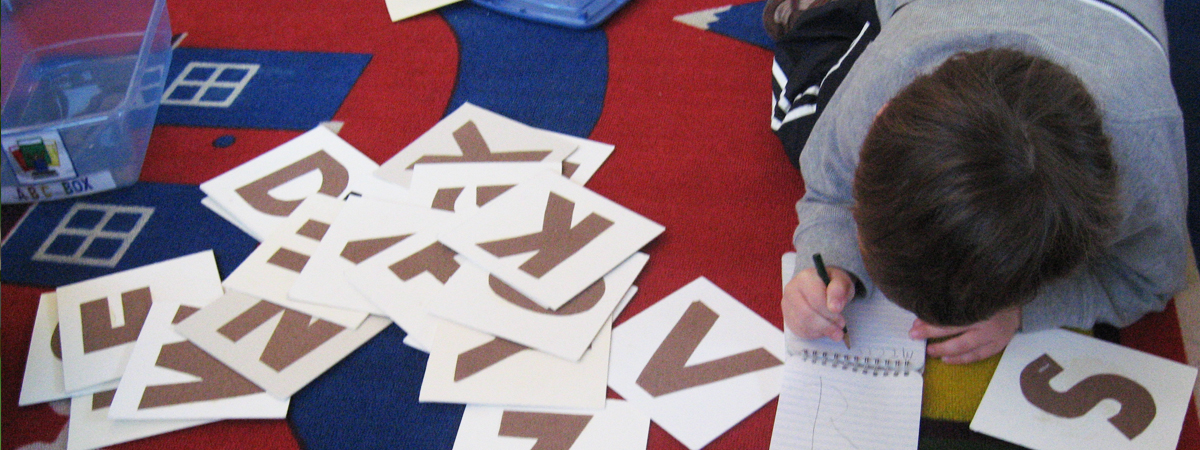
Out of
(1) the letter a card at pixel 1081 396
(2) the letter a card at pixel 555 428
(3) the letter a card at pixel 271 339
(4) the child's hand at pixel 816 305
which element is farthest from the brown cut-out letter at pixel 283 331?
(1) the letter a card at pixel 1081 396

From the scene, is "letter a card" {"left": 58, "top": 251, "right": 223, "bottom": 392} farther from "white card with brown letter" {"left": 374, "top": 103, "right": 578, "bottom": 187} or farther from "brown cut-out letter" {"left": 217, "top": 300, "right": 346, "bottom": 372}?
"white card with brown letter" {"left": 374, "top": 103, "right": 578, "bottom": 187}

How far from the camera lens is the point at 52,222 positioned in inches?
50.3

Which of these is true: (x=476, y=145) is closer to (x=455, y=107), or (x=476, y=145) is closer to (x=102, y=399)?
(x=455, y=107)

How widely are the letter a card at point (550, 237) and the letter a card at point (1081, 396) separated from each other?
1.59ft

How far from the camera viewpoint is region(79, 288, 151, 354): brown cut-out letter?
1072mm

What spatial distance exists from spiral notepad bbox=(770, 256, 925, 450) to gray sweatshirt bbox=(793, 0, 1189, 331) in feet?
0.18

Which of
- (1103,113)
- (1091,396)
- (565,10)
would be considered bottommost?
(1091,396)

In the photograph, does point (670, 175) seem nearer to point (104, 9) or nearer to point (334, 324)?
point (334, 324)

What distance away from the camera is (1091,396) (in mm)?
941

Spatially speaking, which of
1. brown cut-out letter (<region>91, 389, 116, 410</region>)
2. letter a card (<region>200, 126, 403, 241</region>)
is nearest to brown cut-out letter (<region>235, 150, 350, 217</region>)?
letter a card (<region>200, 126, 403, 241</region>)

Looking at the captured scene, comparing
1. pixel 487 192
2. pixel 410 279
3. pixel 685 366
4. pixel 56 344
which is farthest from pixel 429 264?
pixel 56 344

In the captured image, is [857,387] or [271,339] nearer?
[857,387]

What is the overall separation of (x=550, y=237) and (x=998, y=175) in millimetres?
627

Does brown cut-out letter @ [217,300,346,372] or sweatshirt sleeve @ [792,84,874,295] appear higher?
sweatshirt sleeve @ [792,84,874,295]
